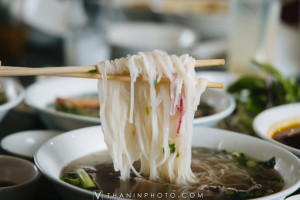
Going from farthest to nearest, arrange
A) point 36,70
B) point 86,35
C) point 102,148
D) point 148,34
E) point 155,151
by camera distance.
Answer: point 148,34 → point 86,35 → point 102,148 → point 155,151 → point 36,70

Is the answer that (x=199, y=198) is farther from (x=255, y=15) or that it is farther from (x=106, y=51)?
(x=106, y=51)

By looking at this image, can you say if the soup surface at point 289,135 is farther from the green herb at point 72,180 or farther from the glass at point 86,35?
the glass at point 86,35

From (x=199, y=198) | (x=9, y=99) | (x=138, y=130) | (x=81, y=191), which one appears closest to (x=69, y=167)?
(x=138, y=130)

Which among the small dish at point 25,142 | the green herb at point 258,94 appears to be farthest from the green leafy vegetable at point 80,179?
the green herb at point 258,94

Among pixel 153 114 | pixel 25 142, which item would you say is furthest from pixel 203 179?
pixel 25 142

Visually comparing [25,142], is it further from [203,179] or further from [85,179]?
[203,179]

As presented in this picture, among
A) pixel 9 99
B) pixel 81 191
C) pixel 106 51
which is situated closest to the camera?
pixel 81 191
